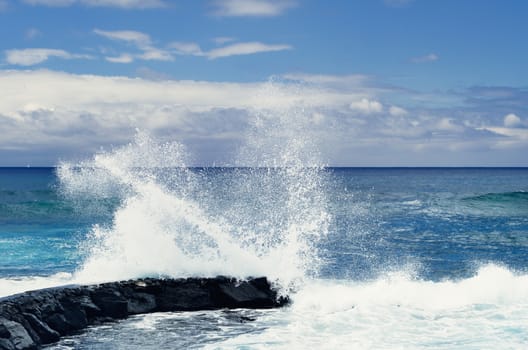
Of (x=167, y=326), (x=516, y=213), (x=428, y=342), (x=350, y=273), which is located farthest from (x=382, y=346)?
(x=516, y=213)

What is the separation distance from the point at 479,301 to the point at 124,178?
8.92m

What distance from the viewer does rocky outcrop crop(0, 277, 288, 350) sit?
10.5 meters

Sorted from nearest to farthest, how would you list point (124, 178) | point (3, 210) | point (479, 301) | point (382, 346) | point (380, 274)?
1. point (382, 346)
2. point (479, 301)
3. point (124, 178)
4. point (380, 274)
5. point (3, 210)

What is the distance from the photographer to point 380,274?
17500 mm

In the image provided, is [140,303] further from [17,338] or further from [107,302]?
[17,338]

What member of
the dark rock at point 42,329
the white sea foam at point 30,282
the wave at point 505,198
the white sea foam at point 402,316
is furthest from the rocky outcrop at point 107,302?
the wave at point 505,198

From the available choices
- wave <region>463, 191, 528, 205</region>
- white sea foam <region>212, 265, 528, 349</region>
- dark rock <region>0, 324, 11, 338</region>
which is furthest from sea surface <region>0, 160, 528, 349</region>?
wave <region>463, 191, 528, 205</region>

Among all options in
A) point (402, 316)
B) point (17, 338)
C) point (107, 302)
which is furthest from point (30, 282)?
point (402, 316)

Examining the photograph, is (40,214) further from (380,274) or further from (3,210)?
(380,274)

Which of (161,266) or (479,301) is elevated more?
(161,266)

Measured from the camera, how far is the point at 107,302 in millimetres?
12227

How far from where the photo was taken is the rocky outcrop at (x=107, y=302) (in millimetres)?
10453

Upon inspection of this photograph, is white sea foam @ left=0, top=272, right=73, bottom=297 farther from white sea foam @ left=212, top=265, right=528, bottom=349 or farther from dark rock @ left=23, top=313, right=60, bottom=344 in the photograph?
white sea foam @ left=212, top=265, right=528, bottom=349

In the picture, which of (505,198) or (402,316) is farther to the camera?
(505,198)
